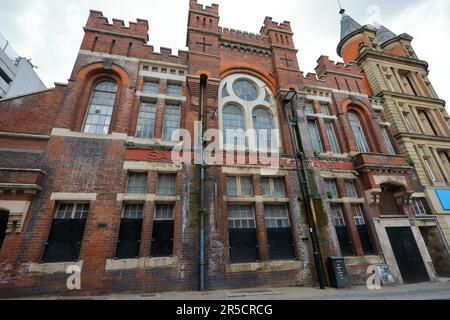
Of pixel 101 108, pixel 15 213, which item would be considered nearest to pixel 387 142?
pixel 101 108

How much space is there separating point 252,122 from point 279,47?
20.2ft

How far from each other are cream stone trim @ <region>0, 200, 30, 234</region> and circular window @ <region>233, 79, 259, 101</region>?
11.1 m

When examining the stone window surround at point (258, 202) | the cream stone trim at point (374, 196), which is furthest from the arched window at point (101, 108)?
the cream stone trim at point (374, 196)

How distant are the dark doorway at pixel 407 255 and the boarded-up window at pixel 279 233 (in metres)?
5.98

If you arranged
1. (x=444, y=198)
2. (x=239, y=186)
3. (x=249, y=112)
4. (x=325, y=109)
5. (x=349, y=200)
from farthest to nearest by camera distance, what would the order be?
(x=325, y=109) → (x=444, y=198) → (x=249, y=112) → (x=349, y=200) → (x=239, y=186)

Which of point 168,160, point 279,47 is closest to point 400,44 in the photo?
point 279,47

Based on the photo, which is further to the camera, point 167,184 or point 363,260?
point 363,260

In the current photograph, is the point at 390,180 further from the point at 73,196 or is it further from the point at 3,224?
the point at 3,224

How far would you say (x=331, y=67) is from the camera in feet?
49.9

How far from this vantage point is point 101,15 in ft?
38.8

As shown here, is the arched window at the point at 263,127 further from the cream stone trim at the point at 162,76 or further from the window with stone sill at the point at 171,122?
the cream stone trim at the point at 162,76

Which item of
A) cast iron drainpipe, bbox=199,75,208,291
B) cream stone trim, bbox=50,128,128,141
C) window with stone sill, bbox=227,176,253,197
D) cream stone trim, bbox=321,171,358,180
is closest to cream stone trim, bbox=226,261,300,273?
cast iron drainpipe, bbox=199,75,208,291

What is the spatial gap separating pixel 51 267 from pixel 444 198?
843 inches
